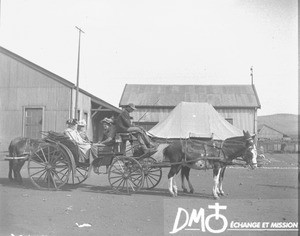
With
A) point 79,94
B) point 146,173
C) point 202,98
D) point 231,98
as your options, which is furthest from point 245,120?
point 146,173

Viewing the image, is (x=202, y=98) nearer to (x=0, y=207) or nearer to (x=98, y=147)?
(x=98, y=147)

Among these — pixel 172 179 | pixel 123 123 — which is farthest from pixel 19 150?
pixel 172 179

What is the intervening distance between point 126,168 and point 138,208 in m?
1.68

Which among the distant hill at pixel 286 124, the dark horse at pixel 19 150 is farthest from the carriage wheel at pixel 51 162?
the distant hill at pixel 286 124

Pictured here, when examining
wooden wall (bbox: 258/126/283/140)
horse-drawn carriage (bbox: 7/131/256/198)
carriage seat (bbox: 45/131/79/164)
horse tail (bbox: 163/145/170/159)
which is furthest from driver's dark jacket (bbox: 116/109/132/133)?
wooden wall (bbox: 258/126/283/140)

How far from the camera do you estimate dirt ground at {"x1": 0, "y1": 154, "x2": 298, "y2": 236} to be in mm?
5176

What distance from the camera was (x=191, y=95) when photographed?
2980 cm

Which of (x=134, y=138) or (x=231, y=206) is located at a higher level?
(x=134, y=138)

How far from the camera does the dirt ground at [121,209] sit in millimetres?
5176

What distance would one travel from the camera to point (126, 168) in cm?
823

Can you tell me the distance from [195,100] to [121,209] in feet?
76.7

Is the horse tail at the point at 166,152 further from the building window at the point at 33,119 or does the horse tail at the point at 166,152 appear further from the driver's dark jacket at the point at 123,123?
the building window at the point at 33,119

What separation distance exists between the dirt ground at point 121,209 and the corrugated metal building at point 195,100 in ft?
62.0

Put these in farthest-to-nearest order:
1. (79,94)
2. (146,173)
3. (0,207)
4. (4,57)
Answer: (79,94) < (4,57) < (146,173) < (0,207)
